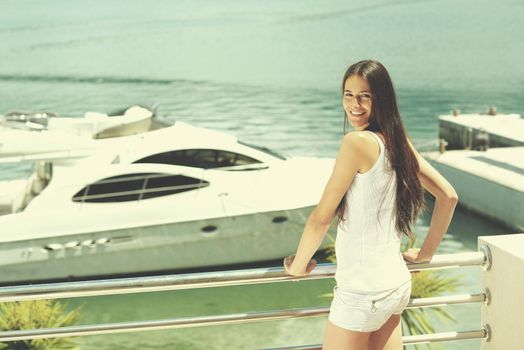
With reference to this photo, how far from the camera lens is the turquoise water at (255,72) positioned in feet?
43.2

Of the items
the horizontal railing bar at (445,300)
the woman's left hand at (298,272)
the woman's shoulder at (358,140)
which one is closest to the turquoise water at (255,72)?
the horizontal railing bar at (445,300)

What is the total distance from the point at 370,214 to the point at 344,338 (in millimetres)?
378

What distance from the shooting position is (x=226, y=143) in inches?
535

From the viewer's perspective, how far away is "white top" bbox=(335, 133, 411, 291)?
2.40 meters

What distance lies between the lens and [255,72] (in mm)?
68562

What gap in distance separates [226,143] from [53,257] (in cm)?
332

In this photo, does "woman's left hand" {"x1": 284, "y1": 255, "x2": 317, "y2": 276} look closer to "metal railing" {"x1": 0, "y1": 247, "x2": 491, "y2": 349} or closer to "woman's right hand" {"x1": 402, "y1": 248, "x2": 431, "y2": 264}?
"metal railing" {"x1": 0, "y1": 247, "x2": 491, "y2": 349}

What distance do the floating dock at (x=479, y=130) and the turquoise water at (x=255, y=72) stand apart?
823 mm

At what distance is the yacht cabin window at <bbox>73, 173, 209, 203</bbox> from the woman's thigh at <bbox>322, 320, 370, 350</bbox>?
1058cm

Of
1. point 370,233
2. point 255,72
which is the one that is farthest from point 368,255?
point 255,72

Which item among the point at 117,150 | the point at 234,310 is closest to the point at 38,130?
the point at 117,150

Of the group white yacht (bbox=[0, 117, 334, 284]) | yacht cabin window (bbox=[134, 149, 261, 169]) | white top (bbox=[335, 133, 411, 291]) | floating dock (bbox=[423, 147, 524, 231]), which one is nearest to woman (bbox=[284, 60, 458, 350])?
white top (bbox=[335, 133, 411, 291])

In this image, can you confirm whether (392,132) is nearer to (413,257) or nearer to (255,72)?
(413,257)

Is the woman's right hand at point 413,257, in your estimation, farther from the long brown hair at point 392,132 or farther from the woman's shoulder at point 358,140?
the woman's shoulder at point 358,140
